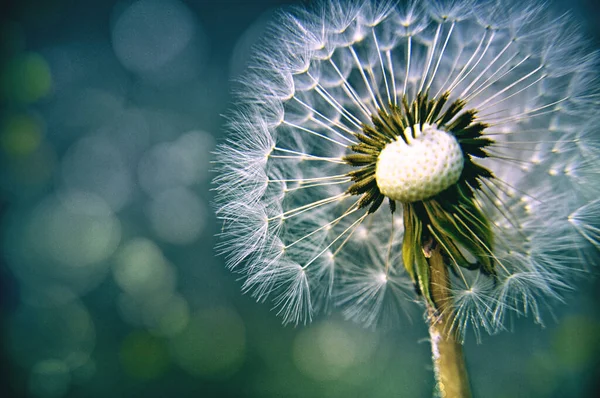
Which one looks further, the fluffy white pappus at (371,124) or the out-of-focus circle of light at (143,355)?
the out-of-focus circle of light at (143,355)

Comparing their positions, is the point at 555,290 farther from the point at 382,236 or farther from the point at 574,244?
the point at 382,236

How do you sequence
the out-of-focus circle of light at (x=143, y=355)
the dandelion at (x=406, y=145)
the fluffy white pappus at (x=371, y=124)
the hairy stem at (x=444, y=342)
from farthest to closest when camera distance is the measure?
1. the out-of-focus circle of light at (x=143, y=355)
2. the fluffy white pappus at (x=371, y=124)
3. the dandelion at (x=406, y=145)
4. the hairy stem at (x=444, y=342)

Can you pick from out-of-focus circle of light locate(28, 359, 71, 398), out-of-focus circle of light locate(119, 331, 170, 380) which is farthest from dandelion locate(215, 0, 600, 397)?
out-of-focus circle of light locate(28, 359, 71, 398)

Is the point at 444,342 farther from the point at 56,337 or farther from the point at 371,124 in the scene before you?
the point at 56,337

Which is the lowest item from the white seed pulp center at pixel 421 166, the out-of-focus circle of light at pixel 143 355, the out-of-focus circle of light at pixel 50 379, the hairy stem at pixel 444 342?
the out-of-focus circle of light at pixel 50 379

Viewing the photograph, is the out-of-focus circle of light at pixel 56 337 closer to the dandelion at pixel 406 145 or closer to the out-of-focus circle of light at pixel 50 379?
the out-of-focus circle of light at pixel 50 379

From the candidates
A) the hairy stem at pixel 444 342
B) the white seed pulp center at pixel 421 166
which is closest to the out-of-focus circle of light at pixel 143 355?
the hairy stem at pixel 444 342

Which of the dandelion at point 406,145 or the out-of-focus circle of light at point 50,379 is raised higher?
the dandelion at point 406,145
